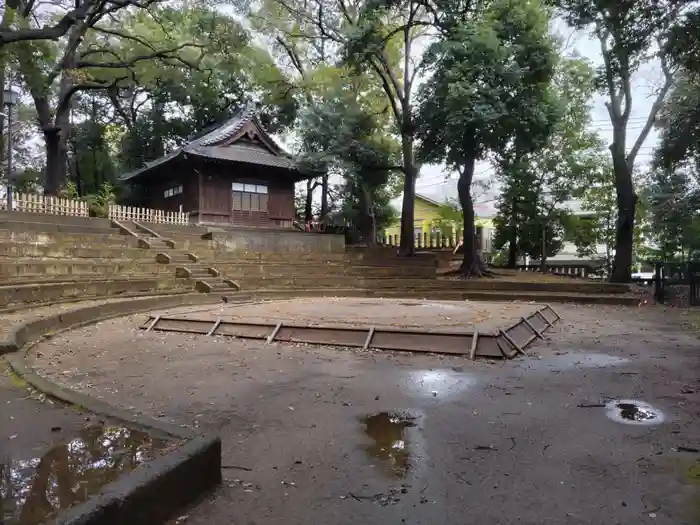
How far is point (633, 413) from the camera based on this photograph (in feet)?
13.4

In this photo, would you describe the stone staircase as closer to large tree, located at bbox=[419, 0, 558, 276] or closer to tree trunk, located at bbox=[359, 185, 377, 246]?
large tree, located at bbox=[419, 0, 558, 276]

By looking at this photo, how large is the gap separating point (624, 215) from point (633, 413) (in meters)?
13.5

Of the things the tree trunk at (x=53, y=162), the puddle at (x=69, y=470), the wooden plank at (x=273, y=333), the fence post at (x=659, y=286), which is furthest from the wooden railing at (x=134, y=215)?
the fence post at (x=659, y=286)

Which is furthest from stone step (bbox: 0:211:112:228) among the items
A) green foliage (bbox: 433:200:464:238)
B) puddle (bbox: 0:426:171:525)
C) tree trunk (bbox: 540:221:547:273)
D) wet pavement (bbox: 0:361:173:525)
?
tree trunk (bbox: 540:221:547:273)

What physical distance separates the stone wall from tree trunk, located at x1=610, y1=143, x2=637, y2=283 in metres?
10.5

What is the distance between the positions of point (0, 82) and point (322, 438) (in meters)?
21.1

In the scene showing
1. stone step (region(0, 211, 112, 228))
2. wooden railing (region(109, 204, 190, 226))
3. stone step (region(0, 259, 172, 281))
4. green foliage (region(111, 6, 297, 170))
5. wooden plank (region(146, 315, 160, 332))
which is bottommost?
wooden plank (region(146, 315, 160, 332))

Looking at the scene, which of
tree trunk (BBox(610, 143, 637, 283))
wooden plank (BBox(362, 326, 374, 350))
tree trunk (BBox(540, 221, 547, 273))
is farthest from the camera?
tree trunk (BBox(540, 221, 547, 273))

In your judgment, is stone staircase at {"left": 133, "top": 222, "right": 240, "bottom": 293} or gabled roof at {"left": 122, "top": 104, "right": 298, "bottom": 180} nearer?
stone staircase at {"left": 133, "top": 222, "right": 240, "bottom": 293}

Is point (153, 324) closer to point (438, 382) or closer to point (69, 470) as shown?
point (438, 382)

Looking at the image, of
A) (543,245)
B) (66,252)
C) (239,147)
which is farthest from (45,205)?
(543,245)

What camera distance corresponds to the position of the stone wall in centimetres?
1786

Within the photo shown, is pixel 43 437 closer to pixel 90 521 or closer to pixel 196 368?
pixel 90 521

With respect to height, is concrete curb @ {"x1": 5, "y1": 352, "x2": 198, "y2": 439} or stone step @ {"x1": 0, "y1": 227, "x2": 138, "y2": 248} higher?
stone step @ {"x1": 0, "y1": 227, "x2": 138, "y2": 248}
